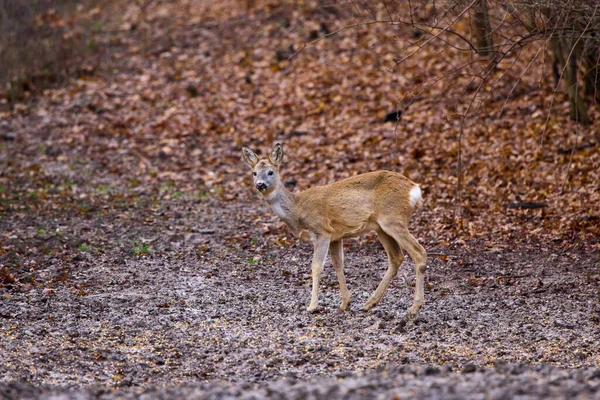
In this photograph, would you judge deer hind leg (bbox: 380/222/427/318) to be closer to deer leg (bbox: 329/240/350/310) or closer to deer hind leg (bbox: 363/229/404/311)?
deer hind leg (bbox: 363/229/404/311)

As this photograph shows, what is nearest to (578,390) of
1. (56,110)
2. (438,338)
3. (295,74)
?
(438,338)

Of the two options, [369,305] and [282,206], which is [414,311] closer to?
[369,305]

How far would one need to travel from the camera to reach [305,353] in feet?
22.7

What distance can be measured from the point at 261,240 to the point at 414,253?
3.74 meters

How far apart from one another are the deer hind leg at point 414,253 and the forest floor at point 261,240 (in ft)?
0.75

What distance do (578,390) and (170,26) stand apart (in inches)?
764

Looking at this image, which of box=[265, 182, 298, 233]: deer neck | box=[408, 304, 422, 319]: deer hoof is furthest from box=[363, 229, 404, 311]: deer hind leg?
box=[265, 182, 298, 233]: deer neck

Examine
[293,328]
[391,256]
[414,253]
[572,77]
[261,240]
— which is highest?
[572,77]

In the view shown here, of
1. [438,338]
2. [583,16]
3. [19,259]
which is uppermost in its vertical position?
[583,16]

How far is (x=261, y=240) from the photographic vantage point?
11.4m

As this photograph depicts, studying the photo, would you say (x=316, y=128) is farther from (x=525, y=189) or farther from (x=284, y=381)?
(x=284, y=381)

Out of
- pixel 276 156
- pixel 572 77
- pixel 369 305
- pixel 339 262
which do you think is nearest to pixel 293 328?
pixel 369 305

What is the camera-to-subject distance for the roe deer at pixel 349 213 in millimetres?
8172

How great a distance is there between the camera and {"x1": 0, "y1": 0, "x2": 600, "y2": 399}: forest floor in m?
6.58
